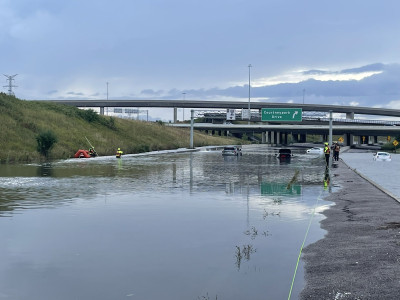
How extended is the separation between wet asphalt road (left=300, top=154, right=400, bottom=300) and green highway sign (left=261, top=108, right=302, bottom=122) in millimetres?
72123

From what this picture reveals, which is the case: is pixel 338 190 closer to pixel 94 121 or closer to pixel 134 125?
pixel 94 121

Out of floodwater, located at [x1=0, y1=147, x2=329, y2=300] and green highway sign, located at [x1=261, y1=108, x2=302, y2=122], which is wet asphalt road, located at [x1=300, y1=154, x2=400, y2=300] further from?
green highway sign, located at [x1=261, y1=108, x2=302, y2=122]

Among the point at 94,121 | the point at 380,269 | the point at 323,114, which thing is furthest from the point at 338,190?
the point at 323,114

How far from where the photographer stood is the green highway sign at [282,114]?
89312mm

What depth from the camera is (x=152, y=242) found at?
11.9 meters

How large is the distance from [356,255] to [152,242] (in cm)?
450

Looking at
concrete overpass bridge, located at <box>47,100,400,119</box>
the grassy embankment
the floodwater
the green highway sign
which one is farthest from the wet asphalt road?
concrete overpass bridge, located at <box>47,100,400,119</box>

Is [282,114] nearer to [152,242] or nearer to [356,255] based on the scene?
[152,242]

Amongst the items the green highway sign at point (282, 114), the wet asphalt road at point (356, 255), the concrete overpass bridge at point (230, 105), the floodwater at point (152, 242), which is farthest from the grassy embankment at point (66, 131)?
the concrete overpass bridge at point (230, 105)

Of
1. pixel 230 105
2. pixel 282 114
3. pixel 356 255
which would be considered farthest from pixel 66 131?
pixel 230 105

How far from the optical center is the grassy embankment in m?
55.8

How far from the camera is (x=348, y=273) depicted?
364 inches

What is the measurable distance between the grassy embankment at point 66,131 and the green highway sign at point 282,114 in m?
16.3

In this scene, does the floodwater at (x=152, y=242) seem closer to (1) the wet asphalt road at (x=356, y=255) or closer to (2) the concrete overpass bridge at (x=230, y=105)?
(1) the wet asphalt road at (x=356, y=255)
